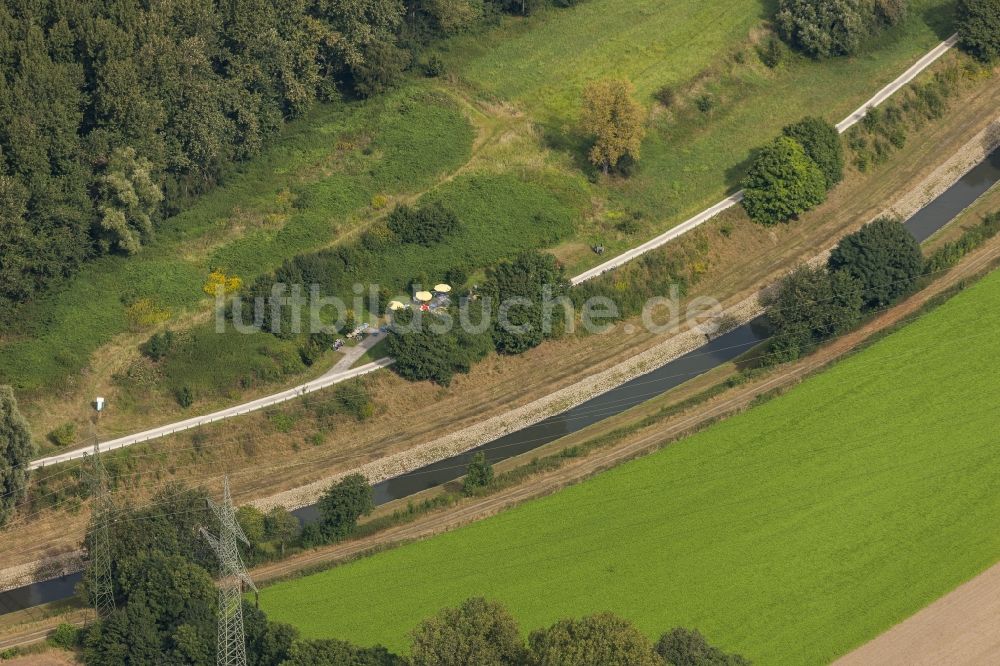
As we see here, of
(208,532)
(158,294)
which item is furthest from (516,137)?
(208,532)

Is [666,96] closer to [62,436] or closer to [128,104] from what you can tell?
[128,104]

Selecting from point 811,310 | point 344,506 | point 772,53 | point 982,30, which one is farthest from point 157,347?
point 982,30

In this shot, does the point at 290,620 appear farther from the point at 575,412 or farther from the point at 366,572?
the point at 575,412

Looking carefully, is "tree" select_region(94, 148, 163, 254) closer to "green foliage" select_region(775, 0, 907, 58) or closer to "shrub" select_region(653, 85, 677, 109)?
"shrub" select_region(653, 85, 677, 109)

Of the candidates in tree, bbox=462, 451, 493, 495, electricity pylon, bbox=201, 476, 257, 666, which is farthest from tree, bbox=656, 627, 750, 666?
tree, bbox=462, 451, 493, 495

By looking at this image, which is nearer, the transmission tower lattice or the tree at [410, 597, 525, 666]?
the tree at [410, 597, 525, 666]

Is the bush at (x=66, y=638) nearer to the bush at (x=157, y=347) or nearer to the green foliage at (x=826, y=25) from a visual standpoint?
the bush at (x=157, y=347)

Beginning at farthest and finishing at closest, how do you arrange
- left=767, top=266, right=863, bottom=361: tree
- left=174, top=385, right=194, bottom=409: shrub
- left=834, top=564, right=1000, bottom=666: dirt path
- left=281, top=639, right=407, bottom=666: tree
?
left=767, top=266, right=863, bottom=361: tree, left=174, top=385, right=194, bottom=409: shrub, left=834, top=564, right=1000, bottom=666: dirt path, left=281, top=639, right=407, bottom=666: tree
